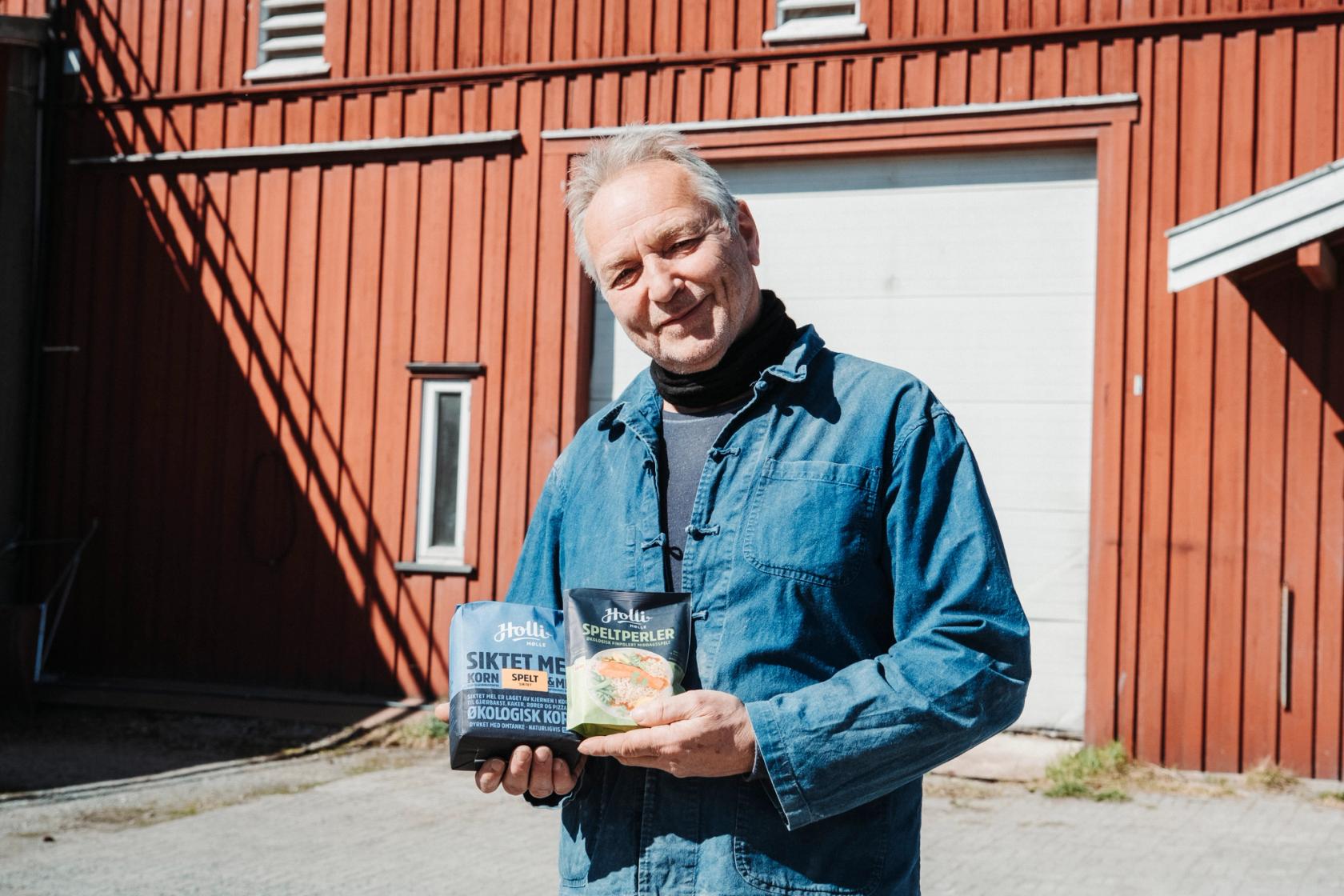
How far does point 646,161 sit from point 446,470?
851cm

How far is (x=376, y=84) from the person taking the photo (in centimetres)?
1077

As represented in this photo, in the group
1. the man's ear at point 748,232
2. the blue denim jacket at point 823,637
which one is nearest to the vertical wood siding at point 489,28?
the man's ear at point 748,232

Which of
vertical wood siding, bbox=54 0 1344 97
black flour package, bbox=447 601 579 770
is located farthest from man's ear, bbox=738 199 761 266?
vertical wood siding, bbox=54 0 1344 97

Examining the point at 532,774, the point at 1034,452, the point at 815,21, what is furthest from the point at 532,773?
the point at 815,21

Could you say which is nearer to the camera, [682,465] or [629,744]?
[629,744]

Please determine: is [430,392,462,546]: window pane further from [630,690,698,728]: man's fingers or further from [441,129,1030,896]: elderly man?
[630,690,698,728]: man's fingers

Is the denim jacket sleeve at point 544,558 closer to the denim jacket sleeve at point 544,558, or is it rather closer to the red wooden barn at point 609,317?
the denim jacket sleeve at point 544,558

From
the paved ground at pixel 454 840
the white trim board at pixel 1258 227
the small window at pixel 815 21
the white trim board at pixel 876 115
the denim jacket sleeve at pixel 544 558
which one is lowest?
the paved ground at pixel 454 840

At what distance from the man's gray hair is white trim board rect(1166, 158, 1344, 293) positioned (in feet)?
19.8

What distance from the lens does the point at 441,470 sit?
10555 mm

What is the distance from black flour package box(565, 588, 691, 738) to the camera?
6.12 ft

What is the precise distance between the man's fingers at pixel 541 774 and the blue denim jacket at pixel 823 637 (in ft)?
0.25

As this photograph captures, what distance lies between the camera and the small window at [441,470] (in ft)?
34.3

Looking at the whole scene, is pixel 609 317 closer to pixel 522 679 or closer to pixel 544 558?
pixel 544 558
